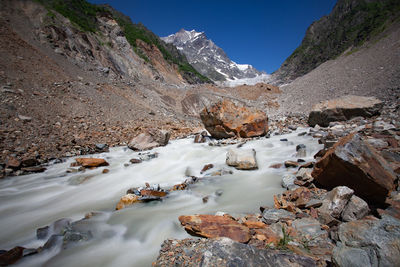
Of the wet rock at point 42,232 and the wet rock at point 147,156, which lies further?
the wet rock at point 147,156

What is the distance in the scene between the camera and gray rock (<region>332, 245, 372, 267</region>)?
1.48 m

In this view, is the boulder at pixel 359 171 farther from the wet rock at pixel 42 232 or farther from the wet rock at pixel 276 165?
the wet rock at pixel 42 232

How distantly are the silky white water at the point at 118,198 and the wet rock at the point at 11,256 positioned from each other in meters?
0.09

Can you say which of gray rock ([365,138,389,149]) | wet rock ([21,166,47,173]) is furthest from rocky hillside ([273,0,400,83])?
wet rock ([21,166,47,173])

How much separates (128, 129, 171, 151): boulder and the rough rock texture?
6713 mm

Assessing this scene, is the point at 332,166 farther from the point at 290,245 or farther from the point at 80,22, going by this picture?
the point at 80,22

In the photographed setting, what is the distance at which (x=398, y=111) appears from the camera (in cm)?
663

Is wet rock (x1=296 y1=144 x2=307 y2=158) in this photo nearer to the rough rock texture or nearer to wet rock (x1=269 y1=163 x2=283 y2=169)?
wet rock (x1=269 y1=163 x2=283 y2=169)

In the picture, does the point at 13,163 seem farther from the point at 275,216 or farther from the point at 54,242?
the point at 275,216

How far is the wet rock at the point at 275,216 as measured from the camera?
2.49 metres

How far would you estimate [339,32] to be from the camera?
162 feet

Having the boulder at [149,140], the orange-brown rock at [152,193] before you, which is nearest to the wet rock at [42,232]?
the orange-brown rock at [152,193]

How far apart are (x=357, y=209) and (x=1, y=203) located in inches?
242

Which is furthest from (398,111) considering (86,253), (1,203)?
(1,203)
